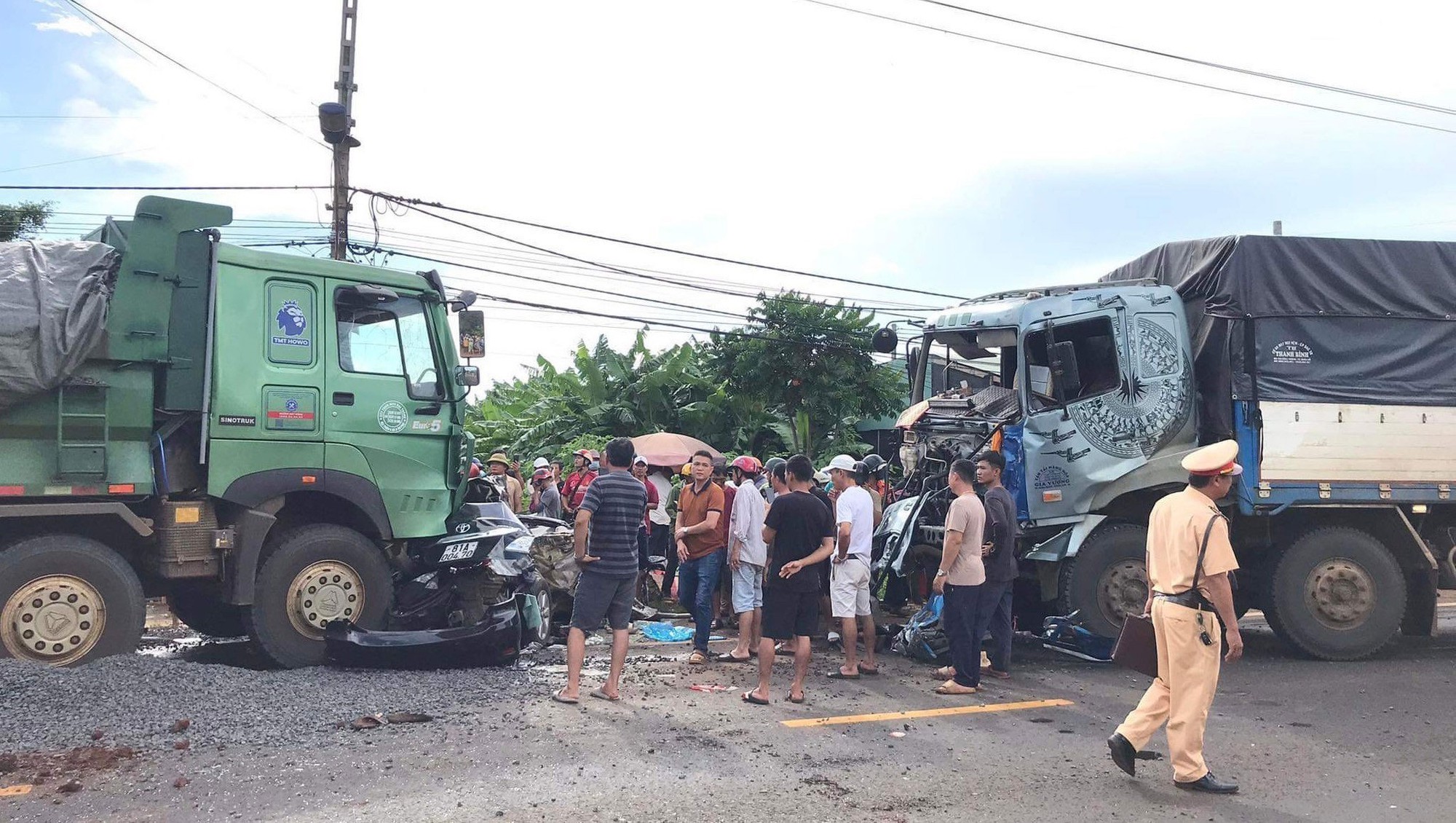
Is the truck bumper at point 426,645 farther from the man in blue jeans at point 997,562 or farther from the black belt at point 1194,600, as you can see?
the black belt at point 1194,600

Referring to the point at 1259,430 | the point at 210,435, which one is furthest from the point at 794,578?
the point at 1259,430

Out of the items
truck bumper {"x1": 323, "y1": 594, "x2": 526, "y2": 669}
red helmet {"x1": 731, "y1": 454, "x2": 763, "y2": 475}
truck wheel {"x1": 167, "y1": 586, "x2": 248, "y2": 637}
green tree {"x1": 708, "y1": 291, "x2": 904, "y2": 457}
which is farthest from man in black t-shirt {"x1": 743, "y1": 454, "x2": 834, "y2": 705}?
green tree {"x1": 708, "y1": 291, "x2": 904, "y2": 457}

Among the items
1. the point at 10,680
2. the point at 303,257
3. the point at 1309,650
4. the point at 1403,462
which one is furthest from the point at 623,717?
the point at 1403,462

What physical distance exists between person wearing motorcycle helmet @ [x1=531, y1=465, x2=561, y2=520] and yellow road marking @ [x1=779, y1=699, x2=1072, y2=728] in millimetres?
7065

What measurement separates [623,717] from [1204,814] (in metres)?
3.15

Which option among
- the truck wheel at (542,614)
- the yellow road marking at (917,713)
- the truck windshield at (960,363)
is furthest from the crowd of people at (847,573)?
the truck windshield at (960,363)

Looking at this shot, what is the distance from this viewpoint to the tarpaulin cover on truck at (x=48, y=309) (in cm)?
651

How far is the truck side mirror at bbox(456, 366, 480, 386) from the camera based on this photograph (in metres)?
8.23

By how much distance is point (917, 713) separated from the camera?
6676mm

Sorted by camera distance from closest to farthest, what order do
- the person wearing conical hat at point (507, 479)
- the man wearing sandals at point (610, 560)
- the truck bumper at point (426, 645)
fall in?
the man wearing sandals at point (610, 560), the truck bumper at point (426, 645), the person wearing conical hat at point (507, 479)

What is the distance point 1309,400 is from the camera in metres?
8.90

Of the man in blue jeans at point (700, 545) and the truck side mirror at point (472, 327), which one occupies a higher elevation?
the truck side mirror at point (472, 327)

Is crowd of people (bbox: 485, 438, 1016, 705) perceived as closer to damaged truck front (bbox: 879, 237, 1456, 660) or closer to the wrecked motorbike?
the wrecked motorbike

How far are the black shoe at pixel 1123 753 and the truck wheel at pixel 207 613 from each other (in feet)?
19.7
